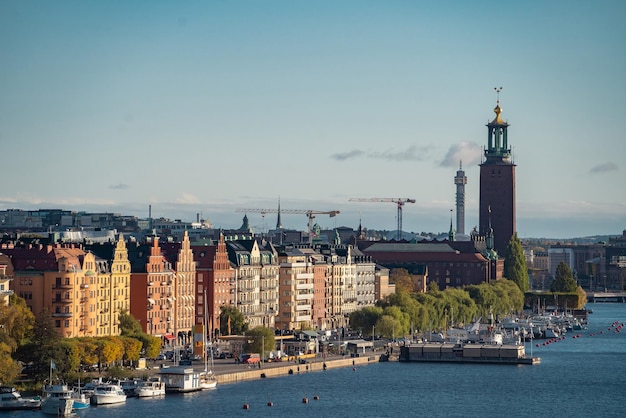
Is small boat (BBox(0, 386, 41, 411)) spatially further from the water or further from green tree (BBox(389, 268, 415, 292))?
green tree (BBox(389, 268, 415, 292))

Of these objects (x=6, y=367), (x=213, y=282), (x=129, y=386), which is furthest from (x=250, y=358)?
(x=6, y=367)

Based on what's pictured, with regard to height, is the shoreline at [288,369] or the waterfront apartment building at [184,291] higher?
the waterfront apartment building at [184,291]

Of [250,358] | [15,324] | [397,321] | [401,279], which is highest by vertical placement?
[401,279]

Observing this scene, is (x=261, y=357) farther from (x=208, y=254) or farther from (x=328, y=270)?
(x=328, y=270)

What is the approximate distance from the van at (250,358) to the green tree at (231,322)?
1304cm

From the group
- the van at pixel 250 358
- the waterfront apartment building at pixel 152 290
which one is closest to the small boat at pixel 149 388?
the van at pixel 250 358

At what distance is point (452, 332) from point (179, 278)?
29619 millimetres

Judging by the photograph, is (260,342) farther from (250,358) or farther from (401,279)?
(401,279)

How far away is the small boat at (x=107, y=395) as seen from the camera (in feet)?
284

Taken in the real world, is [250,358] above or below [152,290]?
below

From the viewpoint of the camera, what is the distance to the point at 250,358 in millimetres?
110125

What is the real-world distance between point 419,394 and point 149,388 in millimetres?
16377

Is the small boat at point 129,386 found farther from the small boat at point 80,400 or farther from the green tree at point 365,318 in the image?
the green tree at point 365,318

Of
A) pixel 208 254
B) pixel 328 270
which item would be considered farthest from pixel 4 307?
pixel 328 270
